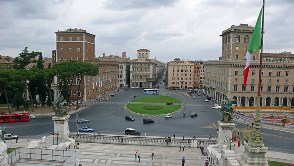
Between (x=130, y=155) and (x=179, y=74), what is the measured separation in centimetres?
11378

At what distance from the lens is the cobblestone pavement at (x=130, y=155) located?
33750 mm

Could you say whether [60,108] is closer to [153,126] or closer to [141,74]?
[153,126]

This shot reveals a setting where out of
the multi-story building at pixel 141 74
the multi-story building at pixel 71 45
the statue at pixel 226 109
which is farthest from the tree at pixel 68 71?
the multi-story building at pixel 141 74

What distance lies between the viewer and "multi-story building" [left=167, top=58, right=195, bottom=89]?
486 feet

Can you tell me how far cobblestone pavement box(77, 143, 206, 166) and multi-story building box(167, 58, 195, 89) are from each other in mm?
108989

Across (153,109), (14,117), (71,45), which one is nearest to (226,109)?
(14,117)

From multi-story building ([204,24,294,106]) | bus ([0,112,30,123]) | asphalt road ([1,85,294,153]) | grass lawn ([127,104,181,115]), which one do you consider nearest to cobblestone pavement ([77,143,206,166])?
asphalt road ([1,85,294,153])

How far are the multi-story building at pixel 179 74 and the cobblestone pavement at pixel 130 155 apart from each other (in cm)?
10899

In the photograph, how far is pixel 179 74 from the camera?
487ft

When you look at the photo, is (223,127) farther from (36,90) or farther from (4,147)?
(36,90)

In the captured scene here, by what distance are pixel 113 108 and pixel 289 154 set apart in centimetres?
4754

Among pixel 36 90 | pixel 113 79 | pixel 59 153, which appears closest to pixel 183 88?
pixel 113 79

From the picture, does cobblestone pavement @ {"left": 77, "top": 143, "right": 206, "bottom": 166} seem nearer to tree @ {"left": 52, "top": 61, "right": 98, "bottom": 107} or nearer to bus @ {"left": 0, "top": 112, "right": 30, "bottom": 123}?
bus @ {"left": 0, "top": 112, "right": 30, "bottom": 123}

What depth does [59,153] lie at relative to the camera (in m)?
23.2
